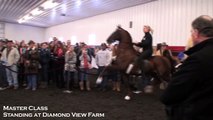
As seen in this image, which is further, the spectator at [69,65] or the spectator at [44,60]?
the spectator at [44,60]

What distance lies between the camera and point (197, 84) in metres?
2.30

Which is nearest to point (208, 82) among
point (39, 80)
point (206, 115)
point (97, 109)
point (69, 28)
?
point (206, 115)

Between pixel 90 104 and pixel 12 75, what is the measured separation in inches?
181

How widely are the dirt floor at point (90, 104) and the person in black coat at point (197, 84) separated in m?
4.78

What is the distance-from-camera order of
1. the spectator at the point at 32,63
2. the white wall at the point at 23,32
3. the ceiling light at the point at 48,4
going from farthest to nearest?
1. the white wall at the point at 23,32
2. the ceiling light at the point at 48,4
3. the spectator at the point at 32,63

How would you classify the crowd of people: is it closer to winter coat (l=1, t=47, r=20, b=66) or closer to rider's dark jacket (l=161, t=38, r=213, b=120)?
winter coat (l=1, t=47, r=20, b=66)

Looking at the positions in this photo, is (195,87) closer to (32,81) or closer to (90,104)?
(90,104)

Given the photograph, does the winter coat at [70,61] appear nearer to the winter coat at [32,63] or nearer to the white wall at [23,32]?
the winter coat at [32,63]

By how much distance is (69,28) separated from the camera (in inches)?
1222

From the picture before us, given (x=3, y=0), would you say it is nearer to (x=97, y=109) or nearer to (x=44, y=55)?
(x=44, y=55)

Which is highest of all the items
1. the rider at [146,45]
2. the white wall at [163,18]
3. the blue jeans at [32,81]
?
the white wall at [163,18]

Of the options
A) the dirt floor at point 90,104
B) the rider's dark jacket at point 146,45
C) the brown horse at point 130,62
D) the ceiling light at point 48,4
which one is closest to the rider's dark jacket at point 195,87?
the dirt floor at point 90,104

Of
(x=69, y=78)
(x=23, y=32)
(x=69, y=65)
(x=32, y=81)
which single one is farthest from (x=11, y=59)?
(x=23, y=32)

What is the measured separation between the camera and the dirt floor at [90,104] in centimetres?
740
